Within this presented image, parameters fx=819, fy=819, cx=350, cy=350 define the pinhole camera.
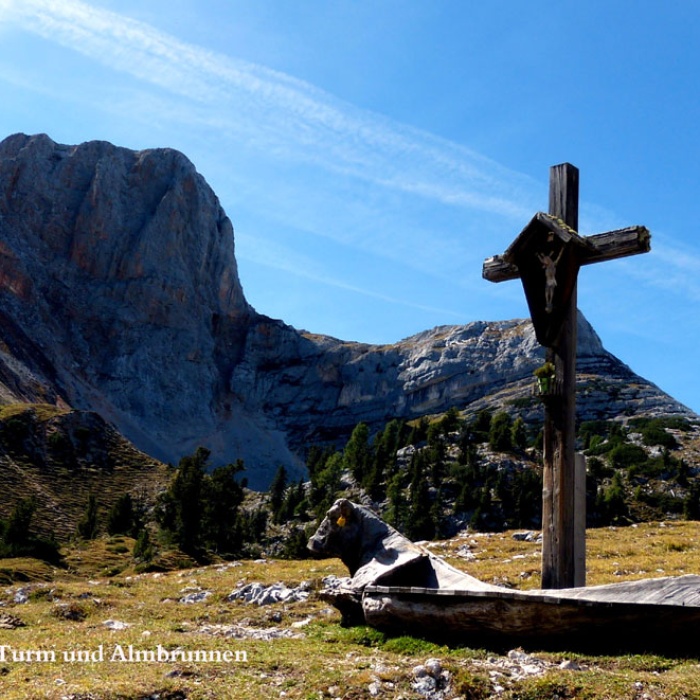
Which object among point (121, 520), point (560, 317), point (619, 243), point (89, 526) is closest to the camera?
point (619, 243)

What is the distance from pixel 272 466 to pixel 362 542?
557 ft

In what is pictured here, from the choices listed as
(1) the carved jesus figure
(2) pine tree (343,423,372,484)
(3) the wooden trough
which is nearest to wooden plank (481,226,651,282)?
(1) the carved jesus figure

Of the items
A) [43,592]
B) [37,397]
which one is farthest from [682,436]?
[43,592]

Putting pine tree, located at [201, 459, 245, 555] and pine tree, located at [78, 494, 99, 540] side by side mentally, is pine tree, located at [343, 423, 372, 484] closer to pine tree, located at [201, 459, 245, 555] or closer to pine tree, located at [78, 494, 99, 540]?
pine tree, located at [201, 459, 245, 555]

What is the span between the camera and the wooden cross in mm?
12633

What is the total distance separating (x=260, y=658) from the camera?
37.6ft

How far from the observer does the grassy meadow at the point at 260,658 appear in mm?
9320

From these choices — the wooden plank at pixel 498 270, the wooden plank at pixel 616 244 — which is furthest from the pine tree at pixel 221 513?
the wooden plank at pixel 616 244

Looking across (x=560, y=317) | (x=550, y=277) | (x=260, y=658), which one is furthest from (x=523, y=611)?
(x=550, y=277)

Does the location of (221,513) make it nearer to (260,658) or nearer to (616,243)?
(260,658)

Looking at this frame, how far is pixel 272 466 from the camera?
183125 mm

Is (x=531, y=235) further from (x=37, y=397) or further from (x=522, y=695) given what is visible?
(x=37, y=397)

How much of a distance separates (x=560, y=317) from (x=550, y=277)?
671 mm

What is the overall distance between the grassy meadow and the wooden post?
1995 mm
